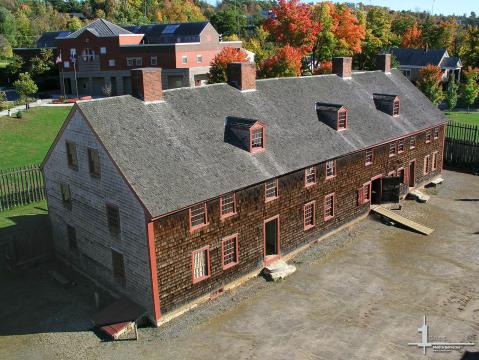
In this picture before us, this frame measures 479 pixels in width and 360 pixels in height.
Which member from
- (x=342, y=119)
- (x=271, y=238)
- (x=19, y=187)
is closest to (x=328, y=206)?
(x=271, y=238)

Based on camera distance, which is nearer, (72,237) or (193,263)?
(193,263)

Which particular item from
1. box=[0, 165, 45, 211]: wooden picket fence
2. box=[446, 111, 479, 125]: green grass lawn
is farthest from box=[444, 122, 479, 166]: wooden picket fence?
box=[0, 165, 45, 211]: wooden picket fence

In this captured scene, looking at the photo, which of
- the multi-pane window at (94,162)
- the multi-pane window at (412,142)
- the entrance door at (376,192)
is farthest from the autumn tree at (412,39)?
the multi-pane window at (94,162)

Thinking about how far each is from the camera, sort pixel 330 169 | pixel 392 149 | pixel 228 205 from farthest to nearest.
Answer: pixel 392 149, pixel 330 169, pixel 228 205

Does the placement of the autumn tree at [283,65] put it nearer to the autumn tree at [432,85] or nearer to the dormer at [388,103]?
the autumn tree at [432,85]

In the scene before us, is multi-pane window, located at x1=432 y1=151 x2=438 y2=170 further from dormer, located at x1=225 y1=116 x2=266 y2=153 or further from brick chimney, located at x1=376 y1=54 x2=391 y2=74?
dormer, located at x1=225 y1=116 x2=266 y2=153

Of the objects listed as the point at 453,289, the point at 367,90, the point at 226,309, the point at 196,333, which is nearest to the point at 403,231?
the point at 453,289

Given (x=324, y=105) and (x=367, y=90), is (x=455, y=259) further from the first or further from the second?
(x=367, y=90)

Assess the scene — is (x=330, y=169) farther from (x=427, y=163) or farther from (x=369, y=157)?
(x=427, y=163)
